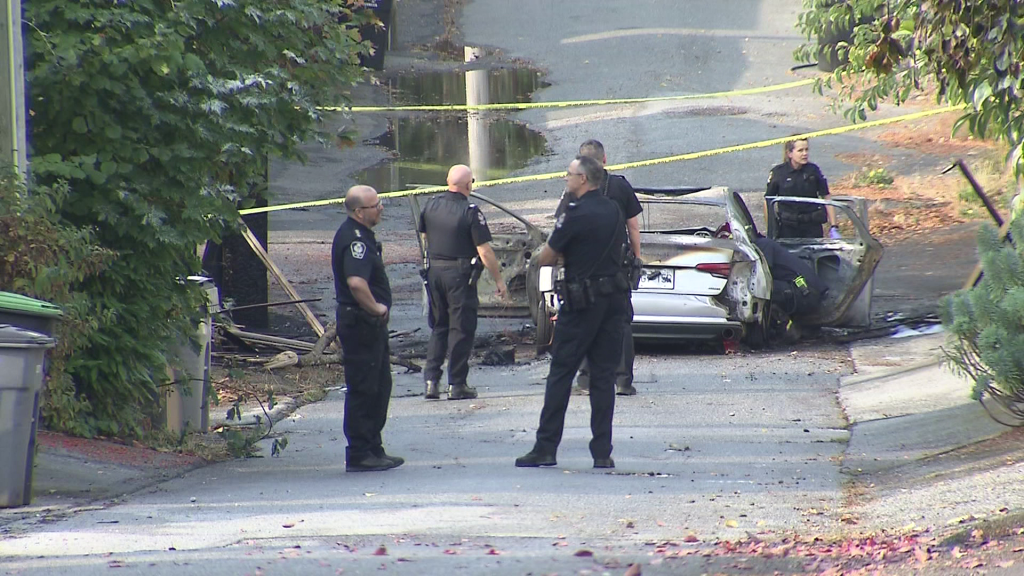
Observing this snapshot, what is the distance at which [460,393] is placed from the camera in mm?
9820

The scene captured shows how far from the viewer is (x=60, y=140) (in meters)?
7.67

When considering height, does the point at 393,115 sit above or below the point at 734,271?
above

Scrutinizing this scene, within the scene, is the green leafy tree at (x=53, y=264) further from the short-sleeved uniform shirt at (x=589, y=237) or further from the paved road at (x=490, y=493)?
the short-sleeved uniform shirt at (x=589, y=237)

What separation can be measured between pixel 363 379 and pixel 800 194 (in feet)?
19.9

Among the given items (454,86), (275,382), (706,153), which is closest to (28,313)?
(275,382)

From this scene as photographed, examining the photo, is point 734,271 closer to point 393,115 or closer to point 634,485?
point 634,485

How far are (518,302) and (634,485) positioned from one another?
4820 millimetres

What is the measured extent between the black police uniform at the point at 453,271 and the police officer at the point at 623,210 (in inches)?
34.9

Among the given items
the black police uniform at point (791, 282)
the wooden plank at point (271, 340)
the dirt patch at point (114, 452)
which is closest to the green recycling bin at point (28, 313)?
the dirt patch at point (114, 452)

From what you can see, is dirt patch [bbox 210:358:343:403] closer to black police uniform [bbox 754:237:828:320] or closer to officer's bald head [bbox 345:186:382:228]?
officer's bald head [bbox 345:186:382:228]

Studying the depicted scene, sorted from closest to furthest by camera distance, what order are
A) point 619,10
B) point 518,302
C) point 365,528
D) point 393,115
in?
point 365,528 → point 518,302 → point 393,115 → point 619,10

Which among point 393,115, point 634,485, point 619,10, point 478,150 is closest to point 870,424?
point 634,485

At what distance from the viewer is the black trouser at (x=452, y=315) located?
31.6 ft

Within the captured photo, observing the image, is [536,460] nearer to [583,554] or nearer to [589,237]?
[589,237]
